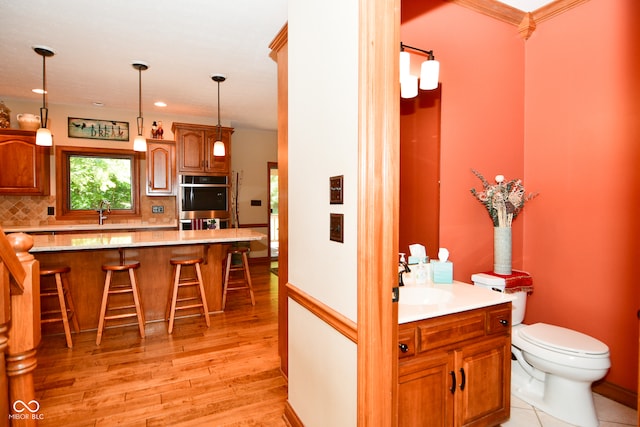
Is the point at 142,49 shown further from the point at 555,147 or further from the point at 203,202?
the point at 555,147

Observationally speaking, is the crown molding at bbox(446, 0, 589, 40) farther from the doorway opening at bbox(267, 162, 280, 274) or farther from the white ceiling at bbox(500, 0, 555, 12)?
the doorway opening at bbox(267, 162, 280, 274)

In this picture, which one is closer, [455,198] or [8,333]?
[8,333]

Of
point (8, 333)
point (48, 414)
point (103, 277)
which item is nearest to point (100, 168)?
point (103, 277)

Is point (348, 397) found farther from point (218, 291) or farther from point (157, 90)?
point (157, 90)

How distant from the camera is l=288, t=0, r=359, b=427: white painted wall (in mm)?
1325

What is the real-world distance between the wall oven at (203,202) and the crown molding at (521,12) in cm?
433

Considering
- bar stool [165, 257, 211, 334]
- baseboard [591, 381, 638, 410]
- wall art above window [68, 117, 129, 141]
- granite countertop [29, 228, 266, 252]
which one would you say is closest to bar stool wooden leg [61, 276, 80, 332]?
granite countertop [29, 228, 266, 252]

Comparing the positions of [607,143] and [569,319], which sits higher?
[607,143]

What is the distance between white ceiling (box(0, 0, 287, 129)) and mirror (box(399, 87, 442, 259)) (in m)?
1.33

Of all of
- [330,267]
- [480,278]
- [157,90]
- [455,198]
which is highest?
[157,90]

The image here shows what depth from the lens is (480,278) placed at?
2457mm

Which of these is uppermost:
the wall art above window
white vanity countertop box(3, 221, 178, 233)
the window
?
the wall art above window

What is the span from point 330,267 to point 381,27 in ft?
3.25

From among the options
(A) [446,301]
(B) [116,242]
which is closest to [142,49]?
(B) [116,242]
